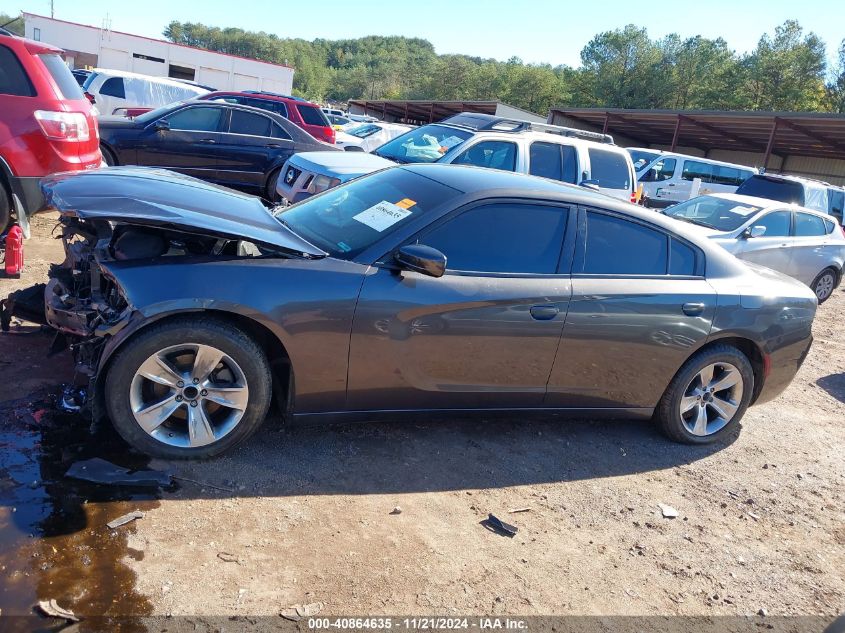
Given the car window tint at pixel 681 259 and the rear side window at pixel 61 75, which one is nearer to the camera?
the car window tint at pixel 681 259

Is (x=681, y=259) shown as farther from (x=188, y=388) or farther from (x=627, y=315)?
(x=188, y=388)

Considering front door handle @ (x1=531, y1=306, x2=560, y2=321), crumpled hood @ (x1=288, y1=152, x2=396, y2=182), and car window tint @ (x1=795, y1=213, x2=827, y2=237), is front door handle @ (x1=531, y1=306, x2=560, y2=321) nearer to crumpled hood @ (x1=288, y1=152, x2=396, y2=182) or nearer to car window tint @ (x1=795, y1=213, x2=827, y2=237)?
crumpled hood @ (x1=288, y1=152, x2=396, y2=182)

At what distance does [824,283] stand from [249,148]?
375 inches

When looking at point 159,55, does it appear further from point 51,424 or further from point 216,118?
point 51,424

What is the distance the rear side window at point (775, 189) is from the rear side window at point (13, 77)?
12.6 metres

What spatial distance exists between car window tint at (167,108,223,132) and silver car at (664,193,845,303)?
7.10 meters

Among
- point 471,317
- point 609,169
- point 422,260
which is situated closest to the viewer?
point 422,260

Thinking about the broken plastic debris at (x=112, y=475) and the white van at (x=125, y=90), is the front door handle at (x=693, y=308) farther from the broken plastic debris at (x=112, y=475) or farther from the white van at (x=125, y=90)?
the white van at (x=125, y=90)

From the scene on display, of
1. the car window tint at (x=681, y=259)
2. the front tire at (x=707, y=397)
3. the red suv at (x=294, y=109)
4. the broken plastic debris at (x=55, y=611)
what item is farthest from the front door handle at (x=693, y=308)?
the red suv at (x=294, y=109)

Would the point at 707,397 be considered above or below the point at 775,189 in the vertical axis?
below

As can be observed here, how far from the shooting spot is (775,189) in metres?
13.2

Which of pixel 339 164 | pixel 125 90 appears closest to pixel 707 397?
pixel 339 164

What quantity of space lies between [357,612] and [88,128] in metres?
5.83

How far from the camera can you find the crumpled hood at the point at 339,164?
749 centimetres
